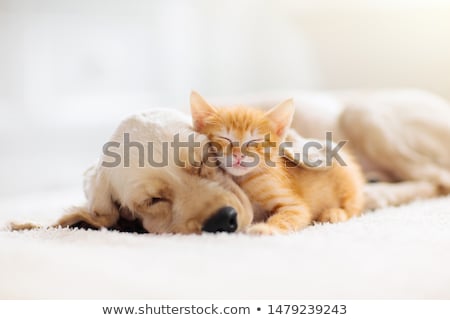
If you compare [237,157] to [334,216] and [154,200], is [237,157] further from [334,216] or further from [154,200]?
[334,216]

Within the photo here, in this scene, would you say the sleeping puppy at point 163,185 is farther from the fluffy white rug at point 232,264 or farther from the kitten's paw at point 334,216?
the kitten's paw at point 334,216

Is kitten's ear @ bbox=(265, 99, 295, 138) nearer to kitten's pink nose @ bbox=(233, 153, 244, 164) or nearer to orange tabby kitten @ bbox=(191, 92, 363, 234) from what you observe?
orange tabby kitten @ bbox=(191, 92, 363, 234)

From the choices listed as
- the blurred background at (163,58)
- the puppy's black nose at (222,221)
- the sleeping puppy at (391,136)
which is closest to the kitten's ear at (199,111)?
the puppy's black nose at (222,221)

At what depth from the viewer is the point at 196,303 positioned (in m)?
1.24

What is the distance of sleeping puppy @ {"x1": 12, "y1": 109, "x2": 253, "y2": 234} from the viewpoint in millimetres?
1695

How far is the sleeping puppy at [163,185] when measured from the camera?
170 centimetres

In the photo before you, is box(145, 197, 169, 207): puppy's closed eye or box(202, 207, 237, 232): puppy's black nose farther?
box(145, 197, 169, 207): puppy's closed eye

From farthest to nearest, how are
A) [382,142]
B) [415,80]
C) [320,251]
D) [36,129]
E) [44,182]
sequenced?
[415,80] < [36,129] < [44,182] < [382,142] < [320,251]

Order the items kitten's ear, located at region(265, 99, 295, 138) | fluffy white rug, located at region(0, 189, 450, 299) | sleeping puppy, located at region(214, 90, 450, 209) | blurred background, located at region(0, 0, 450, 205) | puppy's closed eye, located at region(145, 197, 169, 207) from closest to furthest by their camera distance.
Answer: fluffy white rug, located at region(0, 189, 450, 299)
puppy's closed eye, located at region(145, 197, 169, 207)
kitten's ear, located at region(265, 99, 295, 138)
sleeping puppy, located at region(214, 90, 450, 209)
blurred background, located at region(0, 0, 450, 205)

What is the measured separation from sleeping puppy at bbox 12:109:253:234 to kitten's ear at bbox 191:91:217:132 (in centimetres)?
3

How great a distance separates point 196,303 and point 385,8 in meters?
4.13

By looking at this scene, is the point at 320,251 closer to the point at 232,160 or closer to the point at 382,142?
the point at 232,160

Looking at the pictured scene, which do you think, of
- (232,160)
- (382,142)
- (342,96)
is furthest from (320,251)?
(342,96)

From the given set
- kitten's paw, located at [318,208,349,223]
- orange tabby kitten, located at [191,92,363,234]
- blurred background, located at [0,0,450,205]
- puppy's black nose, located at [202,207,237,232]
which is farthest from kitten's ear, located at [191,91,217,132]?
blurred background, located at [0,0,450,205]
